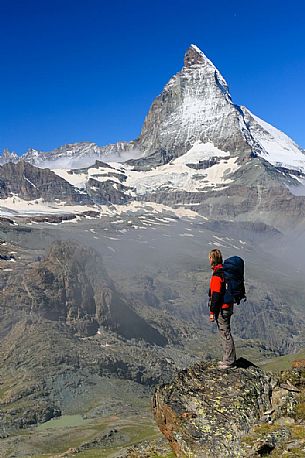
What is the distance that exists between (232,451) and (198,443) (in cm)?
193

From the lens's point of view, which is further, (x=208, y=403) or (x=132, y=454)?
(x=132, y=454)

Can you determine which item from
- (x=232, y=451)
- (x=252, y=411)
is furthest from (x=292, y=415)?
(x=232, y=451)

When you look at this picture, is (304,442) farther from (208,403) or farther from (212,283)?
(212,283)

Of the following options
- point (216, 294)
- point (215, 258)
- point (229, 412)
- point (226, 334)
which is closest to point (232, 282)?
point (216, 294)

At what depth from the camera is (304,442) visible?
2831cm

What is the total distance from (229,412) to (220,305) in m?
5.81

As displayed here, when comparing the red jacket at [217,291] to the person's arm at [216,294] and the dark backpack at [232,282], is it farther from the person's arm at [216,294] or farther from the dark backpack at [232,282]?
the dark backpack at [232,282]

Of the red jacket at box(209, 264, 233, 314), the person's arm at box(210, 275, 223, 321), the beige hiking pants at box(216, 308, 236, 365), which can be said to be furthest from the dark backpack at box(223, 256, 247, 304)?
the beige hiking pants at box(216, 308, 236, 365)

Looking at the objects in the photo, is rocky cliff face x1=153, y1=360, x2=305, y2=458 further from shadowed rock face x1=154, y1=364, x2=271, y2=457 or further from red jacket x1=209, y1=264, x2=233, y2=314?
red jacket x1=209, y1=264, x2=233, y2=314

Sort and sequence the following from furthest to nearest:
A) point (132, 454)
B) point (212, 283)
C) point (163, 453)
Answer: point (132, 454) < point (163, 453) < point (212, 283)

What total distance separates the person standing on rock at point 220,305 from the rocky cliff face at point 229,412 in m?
1.63

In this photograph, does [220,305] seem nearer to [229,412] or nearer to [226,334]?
[226,334]

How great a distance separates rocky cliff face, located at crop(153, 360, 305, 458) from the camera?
94.5 feet

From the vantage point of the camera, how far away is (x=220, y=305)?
3020cm
